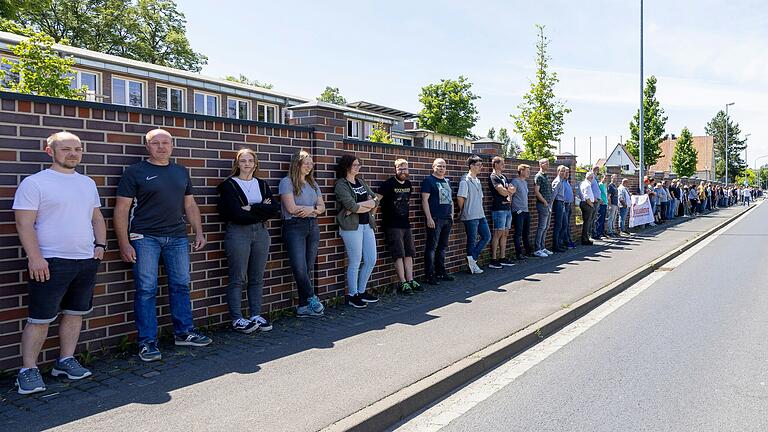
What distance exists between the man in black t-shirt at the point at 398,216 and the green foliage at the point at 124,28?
35.6 m

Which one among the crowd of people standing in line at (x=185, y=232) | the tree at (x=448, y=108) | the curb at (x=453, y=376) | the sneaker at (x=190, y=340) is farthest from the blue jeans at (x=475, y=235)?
the tree at (x=448, y=108)

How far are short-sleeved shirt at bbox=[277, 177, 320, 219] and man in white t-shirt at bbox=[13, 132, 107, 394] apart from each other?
7.77 ft

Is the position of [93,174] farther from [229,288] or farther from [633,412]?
[633,412]

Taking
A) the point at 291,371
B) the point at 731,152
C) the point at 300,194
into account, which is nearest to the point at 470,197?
the point at 300,194

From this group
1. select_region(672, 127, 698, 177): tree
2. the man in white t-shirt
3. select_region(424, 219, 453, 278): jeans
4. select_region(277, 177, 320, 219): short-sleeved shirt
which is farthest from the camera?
select_region(672, 127, 698, 177): tree

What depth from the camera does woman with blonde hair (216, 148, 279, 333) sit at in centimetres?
595

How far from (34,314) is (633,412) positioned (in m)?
4.31

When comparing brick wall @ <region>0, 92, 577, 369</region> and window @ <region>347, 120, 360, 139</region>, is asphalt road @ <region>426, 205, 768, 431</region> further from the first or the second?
window @ <region>347, 120, 360, 139</region>

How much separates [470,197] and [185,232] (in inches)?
219

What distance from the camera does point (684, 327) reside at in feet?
22.3

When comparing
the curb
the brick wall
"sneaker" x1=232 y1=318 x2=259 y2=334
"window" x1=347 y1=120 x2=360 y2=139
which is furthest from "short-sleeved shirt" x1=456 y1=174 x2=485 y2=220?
"window" x1=347 y1=120 x2=360 y2=139

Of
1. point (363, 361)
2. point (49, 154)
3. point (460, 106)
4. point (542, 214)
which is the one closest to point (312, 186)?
point (363, 361)

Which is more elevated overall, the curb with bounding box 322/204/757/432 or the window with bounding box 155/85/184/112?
the window with bounding box 155/85/184/112

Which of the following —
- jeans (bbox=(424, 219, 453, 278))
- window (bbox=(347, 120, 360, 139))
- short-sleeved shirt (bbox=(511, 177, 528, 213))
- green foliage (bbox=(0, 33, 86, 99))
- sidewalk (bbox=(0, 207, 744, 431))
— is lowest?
sidewalk (bbox=(0, 207, 744, 431))
